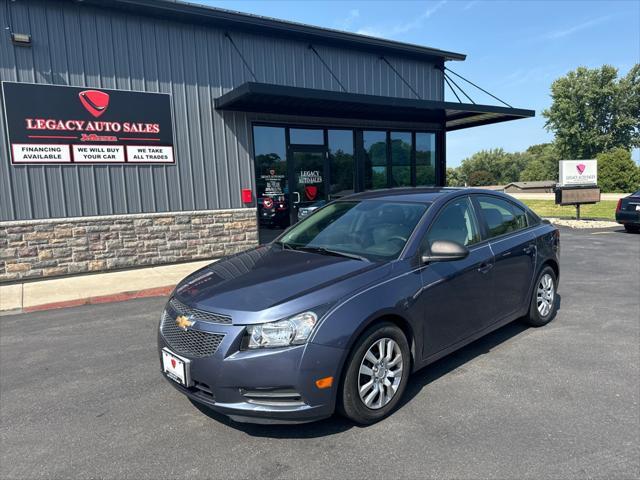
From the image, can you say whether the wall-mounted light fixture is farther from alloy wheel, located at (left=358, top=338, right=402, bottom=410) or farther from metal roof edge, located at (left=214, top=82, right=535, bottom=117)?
alloy wheel, located at (left=358, top=338, right=402, bottom=410)

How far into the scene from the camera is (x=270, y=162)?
11.0 m

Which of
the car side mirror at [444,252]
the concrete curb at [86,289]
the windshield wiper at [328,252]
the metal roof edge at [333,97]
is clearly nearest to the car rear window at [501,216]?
the car side mirror at [444,252]

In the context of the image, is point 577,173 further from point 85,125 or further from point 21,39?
point 21,39

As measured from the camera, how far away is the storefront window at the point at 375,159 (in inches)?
504

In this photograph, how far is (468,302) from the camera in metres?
3.77

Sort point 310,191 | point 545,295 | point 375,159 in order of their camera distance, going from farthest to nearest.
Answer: point 375,159, point 310,191, point 545,295

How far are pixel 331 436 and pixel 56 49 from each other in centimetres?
891

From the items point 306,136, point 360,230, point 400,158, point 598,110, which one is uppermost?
point 598,110

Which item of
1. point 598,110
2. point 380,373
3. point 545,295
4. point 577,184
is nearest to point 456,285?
point 380,373

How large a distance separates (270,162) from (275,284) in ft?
27.5

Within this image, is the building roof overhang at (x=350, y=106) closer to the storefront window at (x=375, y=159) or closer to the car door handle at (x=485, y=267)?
the storefront window at (x=375, y=159)

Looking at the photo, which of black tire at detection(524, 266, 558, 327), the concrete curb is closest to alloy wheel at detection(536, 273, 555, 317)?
black tire at detection(524, 266, 558, 327)

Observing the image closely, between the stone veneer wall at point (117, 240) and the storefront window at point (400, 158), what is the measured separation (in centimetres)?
509

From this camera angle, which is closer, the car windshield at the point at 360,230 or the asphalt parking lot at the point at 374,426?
the asphalt parking lot at the point at 374,426
